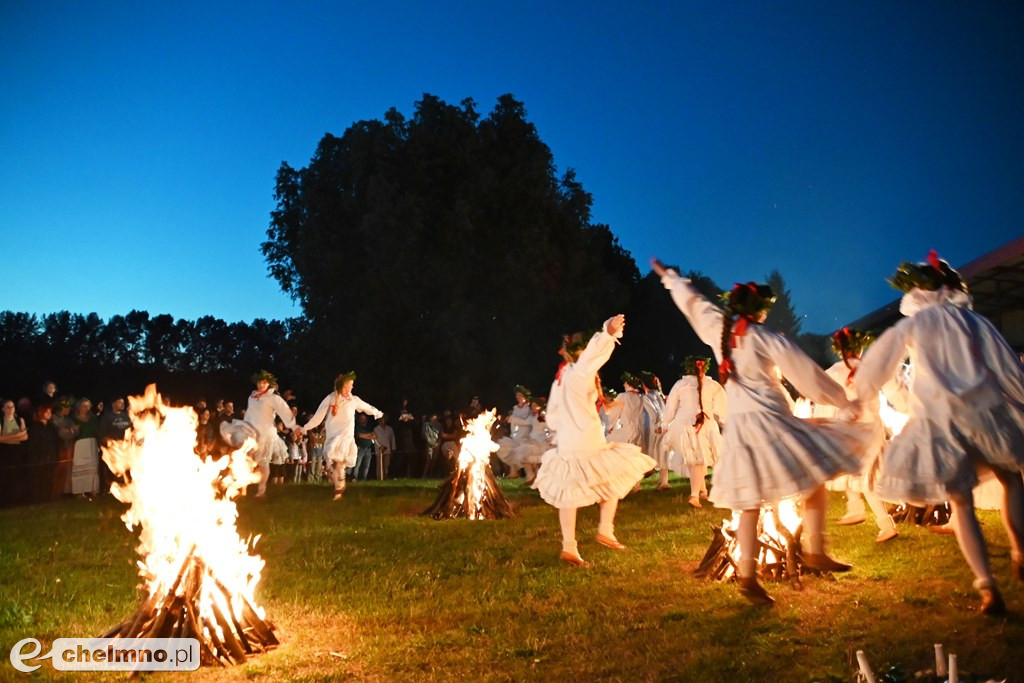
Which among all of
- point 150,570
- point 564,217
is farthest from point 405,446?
point 150,570

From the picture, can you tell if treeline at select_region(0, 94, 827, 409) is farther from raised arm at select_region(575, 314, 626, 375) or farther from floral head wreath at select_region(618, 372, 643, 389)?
raised arm at select_region(575, 314, 626, 375)

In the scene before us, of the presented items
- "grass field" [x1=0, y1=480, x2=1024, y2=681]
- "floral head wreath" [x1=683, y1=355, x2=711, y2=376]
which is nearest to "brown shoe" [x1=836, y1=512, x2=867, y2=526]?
"grass field" [x1=0, y1=480, x2=1024, y2=681]

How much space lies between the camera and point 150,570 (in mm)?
5859

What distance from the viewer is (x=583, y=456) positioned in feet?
30.2

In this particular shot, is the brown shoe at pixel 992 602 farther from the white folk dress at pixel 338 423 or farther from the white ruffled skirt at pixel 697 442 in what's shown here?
the white folk dress at pixel 338 423

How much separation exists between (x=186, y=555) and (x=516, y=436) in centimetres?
1625

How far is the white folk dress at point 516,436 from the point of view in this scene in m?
21.0

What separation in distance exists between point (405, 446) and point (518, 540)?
14683 mm

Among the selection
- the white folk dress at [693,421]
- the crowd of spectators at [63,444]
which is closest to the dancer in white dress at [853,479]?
the white folk dress at [693,421]

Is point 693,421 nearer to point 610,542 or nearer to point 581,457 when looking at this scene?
point 610,542

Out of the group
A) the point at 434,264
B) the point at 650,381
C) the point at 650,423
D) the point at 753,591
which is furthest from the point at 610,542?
the point at 434,264

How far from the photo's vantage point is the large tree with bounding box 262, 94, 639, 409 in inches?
1291

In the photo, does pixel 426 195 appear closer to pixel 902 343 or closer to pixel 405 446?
pixel 405 446

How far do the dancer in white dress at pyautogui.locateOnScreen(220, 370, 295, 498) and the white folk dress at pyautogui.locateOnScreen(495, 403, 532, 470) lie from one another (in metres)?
6.36
